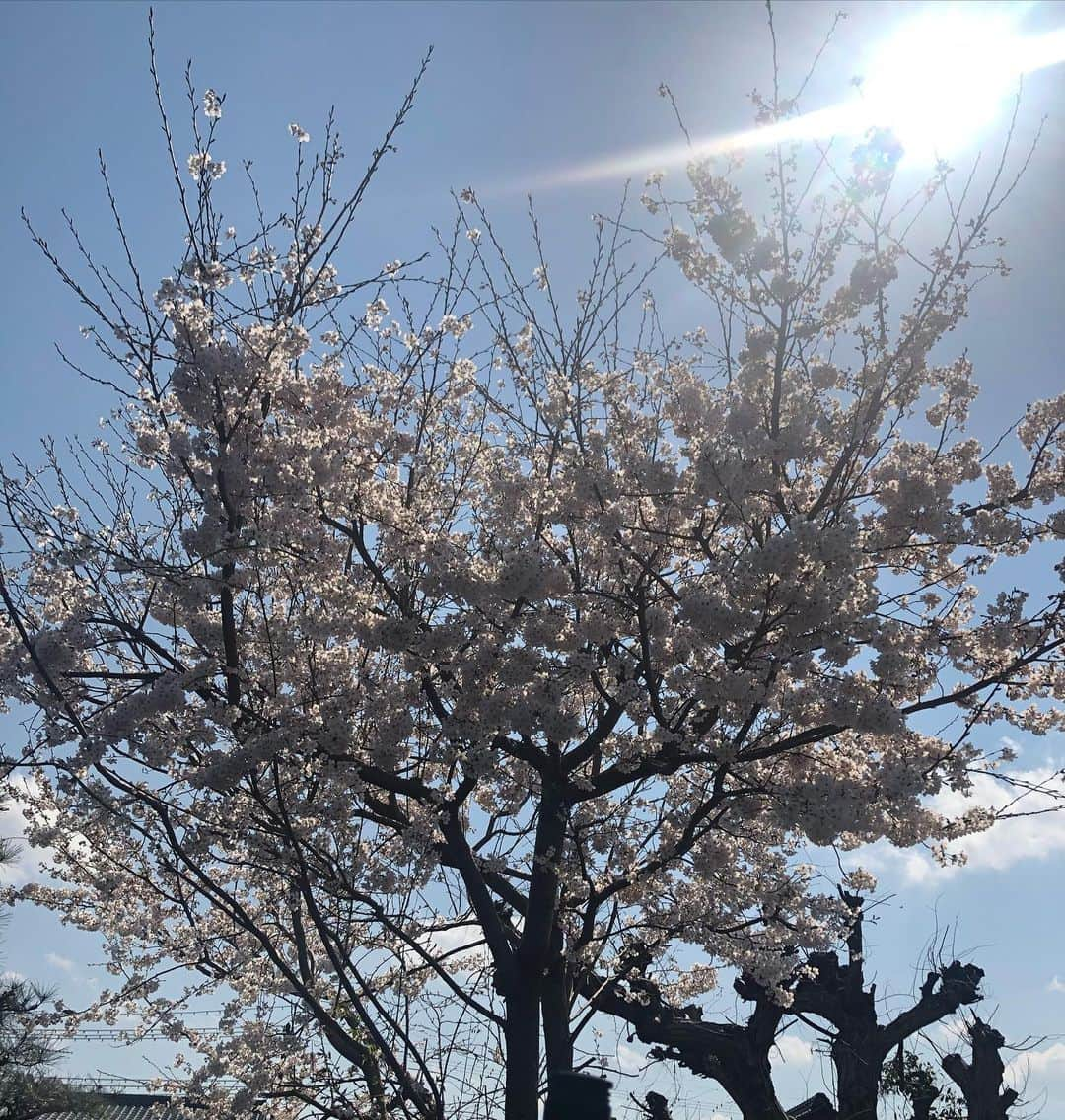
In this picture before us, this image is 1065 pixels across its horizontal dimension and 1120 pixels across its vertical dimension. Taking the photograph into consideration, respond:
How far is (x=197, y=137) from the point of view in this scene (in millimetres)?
6801

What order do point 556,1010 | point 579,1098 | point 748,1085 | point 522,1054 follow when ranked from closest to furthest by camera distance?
point 579,1098 → point 522,1054 → point 556,1010 → point 748,1085

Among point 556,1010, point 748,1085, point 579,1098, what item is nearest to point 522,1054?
point 556,1010

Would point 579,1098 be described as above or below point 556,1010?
below

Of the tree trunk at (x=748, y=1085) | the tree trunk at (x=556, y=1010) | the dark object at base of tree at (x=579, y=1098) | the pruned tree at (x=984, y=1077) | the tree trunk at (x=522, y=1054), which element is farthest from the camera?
the tree trunk at (x=748, y=1085)

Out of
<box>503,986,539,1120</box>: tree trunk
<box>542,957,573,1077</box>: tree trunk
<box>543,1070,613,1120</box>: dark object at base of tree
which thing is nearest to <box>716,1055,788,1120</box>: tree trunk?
<box>542,957,573,1077</box>: tree trunk

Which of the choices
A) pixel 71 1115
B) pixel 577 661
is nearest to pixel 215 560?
pixel 577 661

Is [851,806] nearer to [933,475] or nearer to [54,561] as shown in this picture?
[933,475]

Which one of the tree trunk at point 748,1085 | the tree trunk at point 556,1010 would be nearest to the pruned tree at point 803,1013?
the tree trunk at point 748,1085

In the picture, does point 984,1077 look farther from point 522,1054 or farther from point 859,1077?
point 522,1054

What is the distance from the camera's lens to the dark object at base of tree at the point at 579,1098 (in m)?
2.43

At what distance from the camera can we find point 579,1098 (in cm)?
245

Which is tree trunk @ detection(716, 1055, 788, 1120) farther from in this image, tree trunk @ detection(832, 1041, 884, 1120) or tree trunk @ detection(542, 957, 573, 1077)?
tree trunk @ detection(542, 957, 573, 1077)

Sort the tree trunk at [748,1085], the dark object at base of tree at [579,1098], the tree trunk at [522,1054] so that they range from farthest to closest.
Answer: the tree trunk at [748,1085] → the tree trunk at [522,1054] → the dark object at base of tree at [579,1098]

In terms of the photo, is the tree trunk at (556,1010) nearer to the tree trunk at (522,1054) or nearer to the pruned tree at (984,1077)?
the tree trunk at (522,1054)
